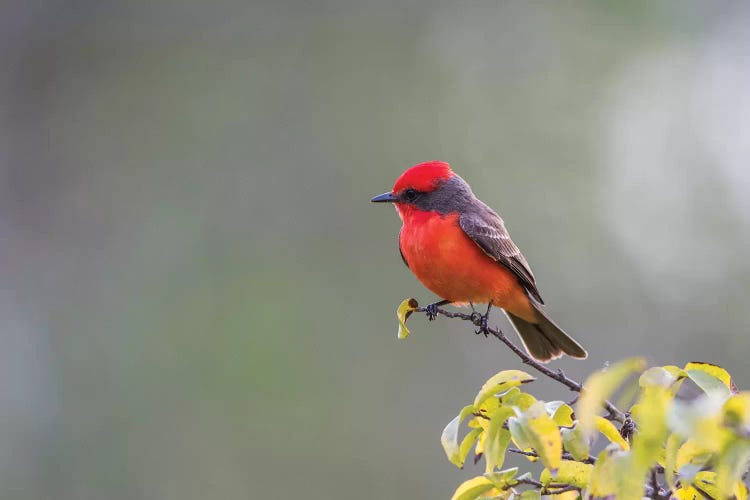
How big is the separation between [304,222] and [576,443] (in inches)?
320

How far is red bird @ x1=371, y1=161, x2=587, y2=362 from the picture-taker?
4410 millimetres

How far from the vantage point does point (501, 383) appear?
230 cm

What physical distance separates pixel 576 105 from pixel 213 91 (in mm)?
4802

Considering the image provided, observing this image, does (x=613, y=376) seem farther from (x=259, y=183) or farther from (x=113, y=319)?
(x=259, y=183)

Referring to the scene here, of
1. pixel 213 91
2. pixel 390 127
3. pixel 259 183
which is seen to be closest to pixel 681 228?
pixel 390 127

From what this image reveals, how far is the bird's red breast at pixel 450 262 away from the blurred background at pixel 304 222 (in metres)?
3.30

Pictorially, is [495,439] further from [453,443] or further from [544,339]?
[544,339]

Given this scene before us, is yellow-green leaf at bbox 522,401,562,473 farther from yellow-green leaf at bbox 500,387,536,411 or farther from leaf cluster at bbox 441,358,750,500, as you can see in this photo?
yellow-green leaf at bbox 500,387,536,411

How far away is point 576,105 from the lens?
38.3 ft

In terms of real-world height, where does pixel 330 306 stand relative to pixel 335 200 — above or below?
below

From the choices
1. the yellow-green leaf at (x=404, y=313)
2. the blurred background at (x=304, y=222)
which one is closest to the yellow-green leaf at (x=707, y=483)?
the yellow-green leaf at (x=404, y=313)

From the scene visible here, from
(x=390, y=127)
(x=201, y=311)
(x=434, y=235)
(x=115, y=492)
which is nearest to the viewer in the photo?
(x=434, y=235)

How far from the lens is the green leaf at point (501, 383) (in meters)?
2.22

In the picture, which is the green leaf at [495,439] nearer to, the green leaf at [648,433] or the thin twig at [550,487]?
the thin twig at [550,487]
